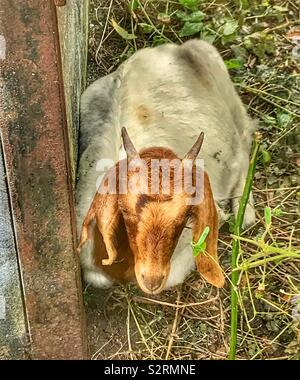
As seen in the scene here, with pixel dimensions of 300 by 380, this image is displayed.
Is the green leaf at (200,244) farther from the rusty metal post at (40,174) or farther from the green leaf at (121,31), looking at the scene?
the green leaf at (121,31)

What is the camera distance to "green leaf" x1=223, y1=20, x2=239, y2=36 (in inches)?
88.1

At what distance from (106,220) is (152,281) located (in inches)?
6.0

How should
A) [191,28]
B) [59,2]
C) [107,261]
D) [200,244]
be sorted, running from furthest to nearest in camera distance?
[191,28] < [107,261] < [200,244] < [59,2]

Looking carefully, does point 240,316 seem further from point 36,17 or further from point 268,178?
point 36,17

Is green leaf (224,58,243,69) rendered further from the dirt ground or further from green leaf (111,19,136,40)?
green leaf (111,19,136,40)

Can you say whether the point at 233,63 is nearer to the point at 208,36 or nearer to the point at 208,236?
the point at 208,36

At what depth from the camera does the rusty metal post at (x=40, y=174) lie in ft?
6.35

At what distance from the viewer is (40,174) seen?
6.72ft

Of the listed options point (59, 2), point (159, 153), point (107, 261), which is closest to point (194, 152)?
point (159, 153)

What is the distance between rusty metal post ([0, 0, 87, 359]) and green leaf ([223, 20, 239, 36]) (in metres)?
0.45

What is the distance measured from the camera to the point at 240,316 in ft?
7.49

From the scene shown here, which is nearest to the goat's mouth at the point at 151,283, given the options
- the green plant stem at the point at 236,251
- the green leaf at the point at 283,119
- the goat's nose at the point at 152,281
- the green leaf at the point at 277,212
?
the goat's nose at the point at 152,281

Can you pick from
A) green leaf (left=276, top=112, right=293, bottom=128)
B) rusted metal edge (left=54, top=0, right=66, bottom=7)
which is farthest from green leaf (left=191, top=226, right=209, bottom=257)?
rusted metal edge (left=54, top=0, right=66, bottom=7)
